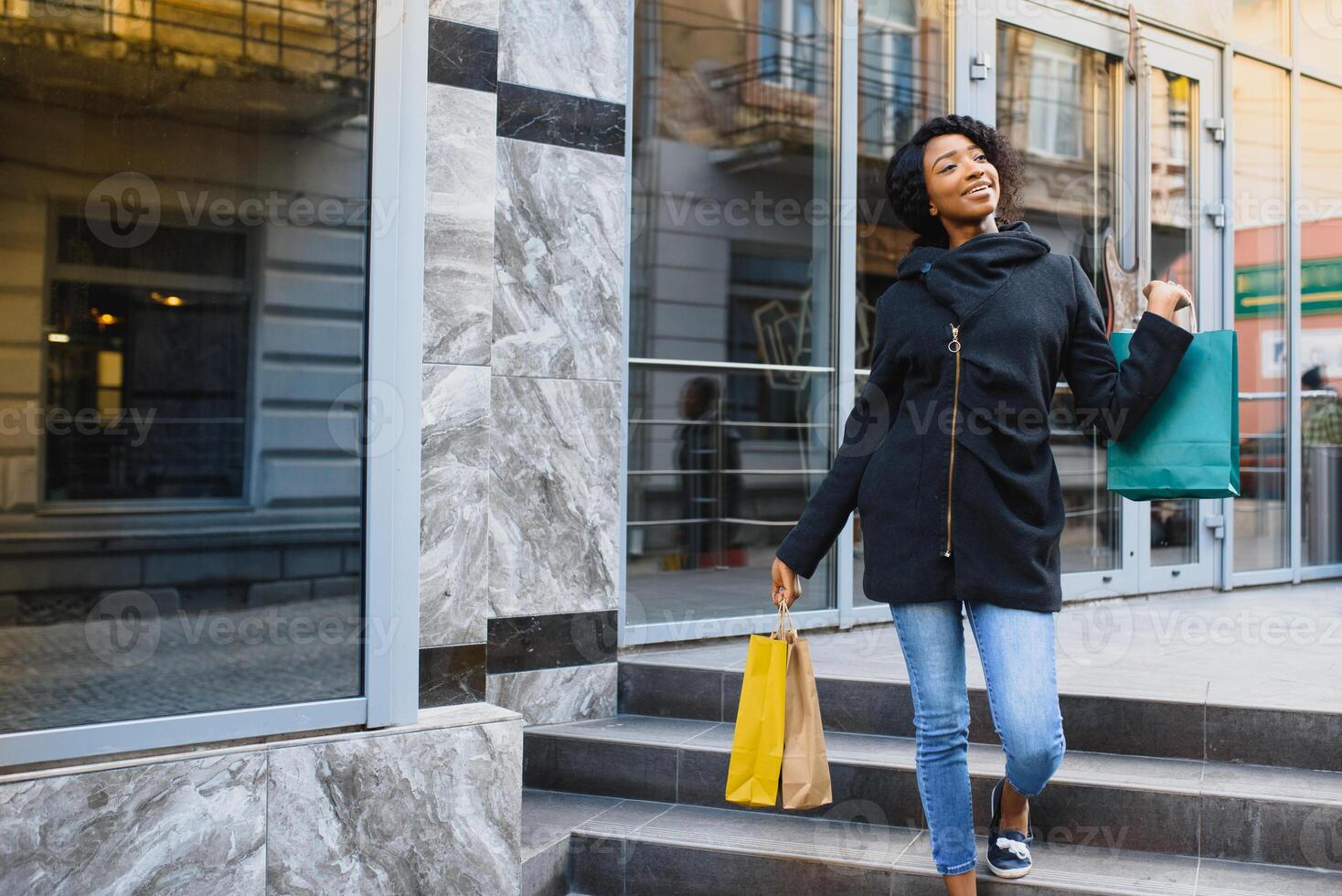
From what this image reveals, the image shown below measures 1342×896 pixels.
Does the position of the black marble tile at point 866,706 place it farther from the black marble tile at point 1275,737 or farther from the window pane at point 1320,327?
the window pane at point 1320,327

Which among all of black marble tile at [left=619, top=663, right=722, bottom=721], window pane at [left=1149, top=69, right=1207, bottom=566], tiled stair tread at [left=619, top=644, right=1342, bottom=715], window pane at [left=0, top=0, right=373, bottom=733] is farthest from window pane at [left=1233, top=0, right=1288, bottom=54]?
window pane at [left=0, top=0, right=373, bottom=733]

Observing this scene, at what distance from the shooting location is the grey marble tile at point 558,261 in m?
4.32

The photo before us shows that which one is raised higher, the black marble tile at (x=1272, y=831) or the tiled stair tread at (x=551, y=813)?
the black marble tile at (x=1272, y=831)

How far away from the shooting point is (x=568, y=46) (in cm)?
443

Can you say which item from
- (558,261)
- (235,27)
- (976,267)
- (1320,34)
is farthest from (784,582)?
(1320,34)

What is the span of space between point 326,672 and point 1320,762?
2898 millimetres

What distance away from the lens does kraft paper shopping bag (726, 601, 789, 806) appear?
2770 millimetres

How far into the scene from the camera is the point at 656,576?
6512 millimetres

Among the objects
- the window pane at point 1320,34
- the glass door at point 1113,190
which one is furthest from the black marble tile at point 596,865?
the window pane at point 1320,34

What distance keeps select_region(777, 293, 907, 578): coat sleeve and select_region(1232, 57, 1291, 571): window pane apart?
5.01 metres

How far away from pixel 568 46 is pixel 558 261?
820 mm

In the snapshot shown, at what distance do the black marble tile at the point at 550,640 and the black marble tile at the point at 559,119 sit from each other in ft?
5.88

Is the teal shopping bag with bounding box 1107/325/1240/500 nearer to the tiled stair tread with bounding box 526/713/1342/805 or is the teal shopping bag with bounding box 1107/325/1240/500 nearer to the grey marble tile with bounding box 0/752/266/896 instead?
the tiled stair tread with bounding box 526/713/1342/805

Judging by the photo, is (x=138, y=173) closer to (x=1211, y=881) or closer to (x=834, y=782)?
(x=834, y=782)
